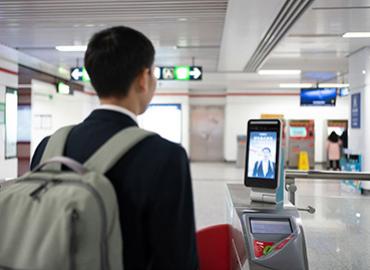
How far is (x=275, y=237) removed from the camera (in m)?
2.00

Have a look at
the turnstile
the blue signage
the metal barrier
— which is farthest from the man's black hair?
the blue signage

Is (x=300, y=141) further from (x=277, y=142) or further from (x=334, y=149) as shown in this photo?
(x=277, y=142)

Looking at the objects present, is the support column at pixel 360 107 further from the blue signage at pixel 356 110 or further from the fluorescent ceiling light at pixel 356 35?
the fluorescent ceiling light at pixel 356 35

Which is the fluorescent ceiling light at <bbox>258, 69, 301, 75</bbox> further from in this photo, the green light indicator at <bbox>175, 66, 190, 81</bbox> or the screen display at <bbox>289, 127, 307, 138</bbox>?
the screen display at <bbox>289, 127, 307, 138</bbox>

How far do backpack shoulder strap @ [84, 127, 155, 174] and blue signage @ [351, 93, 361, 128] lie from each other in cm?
773

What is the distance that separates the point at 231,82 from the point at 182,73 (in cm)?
537

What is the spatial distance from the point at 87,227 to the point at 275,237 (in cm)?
131

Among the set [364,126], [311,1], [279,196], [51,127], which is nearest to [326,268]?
[279,196]

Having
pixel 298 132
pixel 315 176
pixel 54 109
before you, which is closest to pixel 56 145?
pixel 315 176

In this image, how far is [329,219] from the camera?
5.63 m

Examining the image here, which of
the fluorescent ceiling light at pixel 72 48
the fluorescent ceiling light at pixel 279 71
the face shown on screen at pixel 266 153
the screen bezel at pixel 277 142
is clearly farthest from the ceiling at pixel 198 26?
the face shown on screen at pixel 266 153

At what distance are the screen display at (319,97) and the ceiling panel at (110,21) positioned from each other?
13.5ft

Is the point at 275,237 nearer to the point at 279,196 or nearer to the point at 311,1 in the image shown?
the point at 279,196

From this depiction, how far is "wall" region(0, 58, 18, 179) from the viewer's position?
27.2 ft
